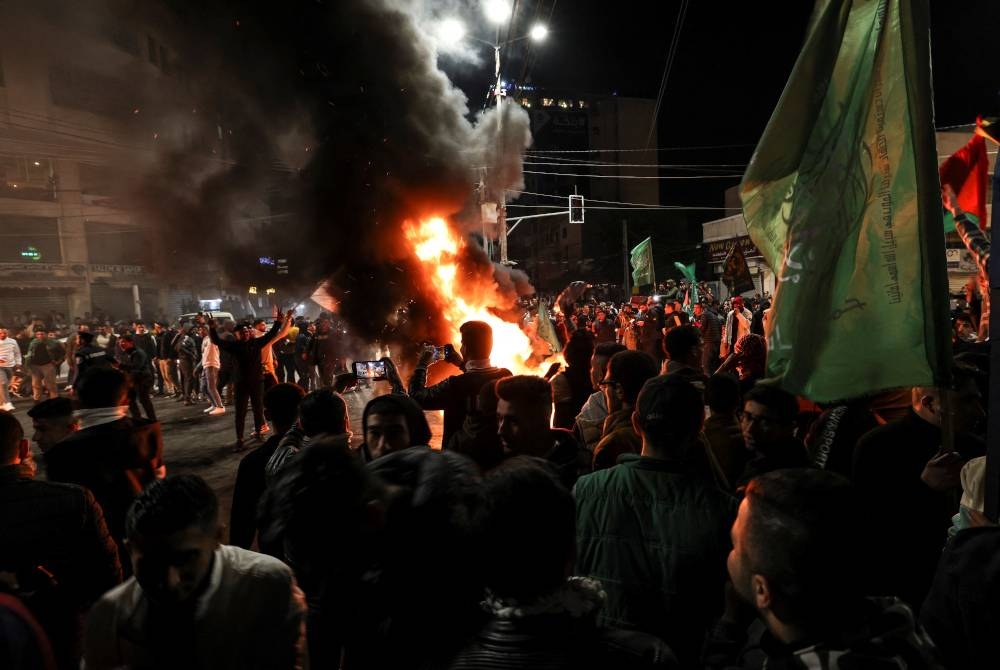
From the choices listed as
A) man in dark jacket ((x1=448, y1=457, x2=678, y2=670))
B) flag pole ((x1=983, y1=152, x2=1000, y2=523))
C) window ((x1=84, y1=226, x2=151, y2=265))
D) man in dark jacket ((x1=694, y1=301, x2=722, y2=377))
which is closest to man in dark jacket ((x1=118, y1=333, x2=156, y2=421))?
man in dark jacket ((x1=448, y1=457, x2=678, y2=670))

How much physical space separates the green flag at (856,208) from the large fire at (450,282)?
11.5 meters

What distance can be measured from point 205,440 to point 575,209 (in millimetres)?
15161

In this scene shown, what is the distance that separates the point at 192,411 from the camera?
1380 centimetres

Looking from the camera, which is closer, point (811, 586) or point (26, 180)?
point (811, 586)

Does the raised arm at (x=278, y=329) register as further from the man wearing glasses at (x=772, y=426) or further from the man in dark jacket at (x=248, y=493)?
the man wearing glasses at (x=772, y=426)

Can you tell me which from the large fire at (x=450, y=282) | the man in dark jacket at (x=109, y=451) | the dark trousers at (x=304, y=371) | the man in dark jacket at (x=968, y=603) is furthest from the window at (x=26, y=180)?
the man in dark jacket at (x=968, y=603)

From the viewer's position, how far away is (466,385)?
462cm

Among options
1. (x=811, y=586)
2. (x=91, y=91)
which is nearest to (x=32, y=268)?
(x=91, y=91)

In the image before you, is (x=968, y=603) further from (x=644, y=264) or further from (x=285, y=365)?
(x=285, y=365)

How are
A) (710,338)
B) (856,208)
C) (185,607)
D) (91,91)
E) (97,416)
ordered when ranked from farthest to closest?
1. (91,91)
2. (710,338)
3. (97,416)
4. (856,208)
5. (185,607)

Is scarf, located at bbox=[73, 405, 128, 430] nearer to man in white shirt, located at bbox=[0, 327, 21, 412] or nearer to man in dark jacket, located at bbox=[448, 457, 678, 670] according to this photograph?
man in dark jacket, located at bbox=[448, 457, 678, 670]

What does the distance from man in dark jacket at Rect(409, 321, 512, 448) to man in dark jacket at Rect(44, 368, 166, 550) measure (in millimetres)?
1825

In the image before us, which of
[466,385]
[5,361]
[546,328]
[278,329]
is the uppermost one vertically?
[278,329]

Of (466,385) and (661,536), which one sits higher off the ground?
(466,385)
